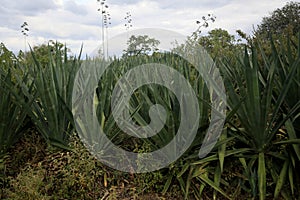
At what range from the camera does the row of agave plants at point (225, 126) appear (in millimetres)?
2434

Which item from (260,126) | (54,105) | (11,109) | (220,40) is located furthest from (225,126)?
(220,40)

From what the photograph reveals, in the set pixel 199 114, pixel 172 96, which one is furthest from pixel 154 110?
pixel 199 114

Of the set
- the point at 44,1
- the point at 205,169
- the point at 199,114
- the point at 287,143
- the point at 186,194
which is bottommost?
the point at 186,194

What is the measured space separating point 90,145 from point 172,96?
791mm

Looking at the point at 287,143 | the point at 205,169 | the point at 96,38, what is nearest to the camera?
the point at 287,143

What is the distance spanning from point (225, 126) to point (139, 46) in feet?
8.85

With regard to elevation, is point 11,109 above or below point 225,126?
above

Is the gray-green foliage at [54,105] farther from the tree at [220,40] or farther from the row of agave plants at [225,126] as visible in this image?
the tree at [220,40]

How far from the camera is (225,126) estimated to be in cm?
260

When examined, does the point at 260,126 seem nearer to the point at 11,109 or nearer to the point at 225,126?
the point at 225,126

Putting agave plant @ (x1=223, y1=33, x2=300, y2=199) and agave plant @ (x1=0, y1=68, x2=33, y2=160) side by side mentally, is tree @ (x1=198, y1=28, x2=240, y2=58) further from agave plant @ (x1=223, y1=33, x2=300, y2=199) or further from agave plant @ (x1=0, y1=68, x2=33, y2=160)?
A: agave plant @ (x1=0, y1=68, x2=33, y2=160)

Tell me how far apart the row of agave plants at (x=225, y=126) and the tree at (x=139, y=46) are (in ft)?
5.08

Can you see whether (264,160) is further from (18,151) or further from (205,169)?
(18,151)

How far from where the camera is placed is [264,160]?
2480 millimetres
